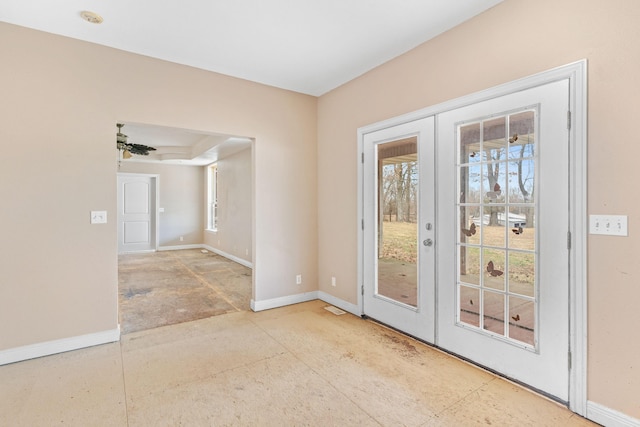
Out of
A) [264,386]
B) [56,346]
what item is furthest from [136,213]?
[264,386]

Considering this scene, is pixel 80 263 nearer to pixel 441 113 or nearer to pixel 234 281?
pixel 234 281

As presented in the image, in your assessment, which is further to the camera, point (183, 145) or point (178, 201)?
point (178, 201)

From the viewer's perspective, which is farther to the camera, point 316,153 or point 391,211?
point 316,153

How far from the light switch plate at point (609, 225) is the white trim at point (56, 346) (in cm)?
389

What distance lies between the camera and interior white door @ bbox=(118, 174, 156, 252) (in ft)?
26.7

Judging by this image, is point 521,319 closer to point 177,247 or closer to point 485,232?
point 485,232

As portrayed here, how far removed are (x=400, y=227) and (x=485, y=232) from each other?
33.2 inches

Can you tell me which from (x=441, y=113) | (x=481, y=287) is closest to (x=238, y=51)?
(x=441, y=113)

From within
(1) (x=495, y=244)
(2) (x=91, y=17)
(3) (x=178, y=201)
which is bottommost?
(1) (x=495, y=244)

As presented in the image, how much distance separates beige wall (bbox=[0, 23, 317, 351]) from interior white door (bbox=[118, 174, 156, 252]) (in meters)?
6.06

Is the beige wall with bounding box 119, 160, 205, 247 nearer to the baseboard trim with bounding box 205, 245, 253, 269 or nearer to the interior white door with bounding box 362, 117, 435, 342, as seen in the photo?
the baseboard trim with bounding box 205, 245, 253, 269

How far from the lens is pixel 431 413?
1.92 meters

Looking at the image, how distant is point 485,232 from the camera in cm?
244

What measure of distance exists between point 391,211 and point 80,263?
2991 mm
